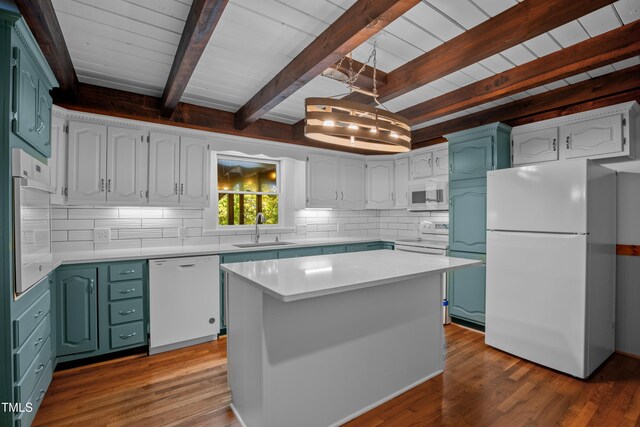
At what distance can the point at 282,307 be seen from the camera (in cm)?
170

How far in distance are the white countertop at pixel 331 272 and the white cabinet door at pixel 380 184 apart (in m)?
2.21

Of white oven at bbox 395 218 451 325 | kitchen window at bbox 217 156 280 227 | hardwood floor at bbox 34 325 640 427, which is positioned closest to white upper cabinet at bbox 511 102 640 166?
white oven at bbox 395 218 451 325

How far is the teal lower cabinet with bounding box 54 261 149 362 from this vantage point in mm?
2561

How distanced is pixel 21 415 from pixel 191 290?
1478 mm

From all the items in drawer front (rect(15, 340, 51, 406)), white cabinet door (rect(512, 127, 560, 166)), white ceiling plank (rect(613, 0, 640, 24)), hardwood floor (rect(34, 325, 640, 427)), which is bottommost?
A: hardwood floor (rect(34, 325, 640, 427))

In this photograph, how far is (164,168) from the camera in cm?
326

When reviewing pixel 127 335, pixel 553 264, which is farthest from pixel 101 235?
pixel 553 264

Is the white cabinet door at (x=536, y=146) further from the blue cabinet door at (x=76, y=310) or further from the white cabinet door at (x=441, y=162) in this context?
the blue cabinet door at (x=76, y=310)

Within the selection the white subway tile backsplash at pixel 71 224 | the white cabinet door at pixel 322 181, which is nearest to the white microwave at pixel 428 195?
the white cabinet door at pixel 322 181

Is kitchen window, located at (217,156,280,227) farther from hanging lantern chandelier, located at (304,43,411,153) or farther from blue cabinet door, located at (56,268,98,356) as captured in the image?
hanging lantern chandelier, located at (304,43,411,153)

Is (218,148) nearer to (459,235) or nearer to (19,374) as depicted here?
(19,374)

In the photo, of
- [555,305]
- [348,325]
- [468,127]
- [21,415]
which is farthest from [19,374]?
[468,127]

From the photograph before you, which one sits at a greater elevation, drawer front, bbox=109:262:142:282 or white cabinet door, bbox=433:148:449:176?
white cabinet door, bbox=433:148:449:176

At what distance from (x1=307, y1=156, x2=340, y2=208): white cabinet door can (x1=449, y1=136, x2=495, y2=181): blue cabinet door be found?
1570 mm
